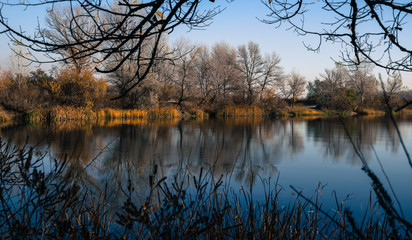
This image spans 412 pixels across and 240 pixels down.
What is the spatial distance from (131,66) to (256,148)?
1886 cm

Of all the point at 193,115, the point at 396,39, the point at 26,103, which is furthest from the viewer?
the point at 193,115

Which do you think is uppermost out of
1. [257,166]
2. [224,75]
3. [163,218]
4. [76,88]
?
[224,75]

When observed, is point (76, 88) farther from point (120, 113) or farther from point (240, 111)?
point (240, 111)

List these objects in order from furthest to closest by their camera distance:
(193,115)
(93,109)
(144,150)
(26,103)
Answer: (193,115)
(93,109)
(26,103)
(144,150)

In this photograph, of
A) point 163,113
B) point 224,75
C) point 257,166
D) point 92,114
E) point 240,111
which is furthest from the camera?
point 224,75

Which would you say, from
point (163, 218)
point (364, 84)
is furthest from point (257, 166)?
point (364, 84)

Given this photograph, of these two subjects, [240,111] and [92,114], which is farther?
[240,111]

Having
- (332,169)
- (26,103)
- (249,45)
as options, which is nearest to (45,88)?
(26,103)

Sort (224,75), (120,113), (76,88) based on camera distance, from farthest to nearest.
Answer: (224,75) < (120,113) < (76,88)

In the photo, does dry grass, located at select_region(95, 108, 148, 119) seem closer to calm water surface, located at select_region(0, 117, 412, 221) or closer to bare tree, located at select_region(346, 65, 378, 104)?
calm water surface, located at select_region(0, 117, 412, 221)

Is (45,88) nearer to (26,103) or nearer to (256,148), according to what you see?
(26,103)

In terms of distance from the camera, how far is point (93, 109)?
2169 cm

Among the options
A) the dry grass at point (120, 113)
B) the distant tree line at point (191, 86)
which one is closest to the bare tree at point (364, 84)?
the distant tree line at point (191, 86)

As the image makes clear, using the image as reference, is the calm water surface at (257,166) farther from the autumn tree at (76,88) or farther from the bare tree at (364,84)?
the bare tree at (364,84)
